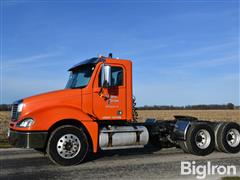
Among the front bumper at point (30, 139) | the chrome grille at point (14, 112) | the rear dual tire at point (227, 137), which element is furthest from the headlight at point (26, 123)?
the rear dual tire at point (227, 137)

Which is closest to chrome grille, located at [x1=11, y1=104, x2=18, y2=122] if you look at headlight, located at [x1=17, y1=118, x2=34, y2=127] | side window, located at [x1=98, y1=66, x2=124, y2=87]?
headlight, located at [x1=17, y1=118, x2=34, y2=127]

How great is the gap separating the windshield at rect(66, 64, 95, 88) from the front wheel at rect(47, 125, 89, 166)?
1.53 metres

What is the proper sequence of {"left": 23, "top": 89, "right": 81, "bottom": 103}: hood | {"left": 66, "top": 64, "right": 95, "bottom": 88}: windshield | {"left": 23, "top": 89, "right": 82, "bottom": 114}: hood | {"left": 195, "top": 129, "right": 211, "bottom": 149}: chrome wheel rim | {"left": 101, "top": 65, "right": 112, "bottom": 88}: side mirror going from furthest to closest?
1. {"left": 195, "top": 129, "right": 211, "bottom": 149}: chrome wheel rim
2. {"left": 66, "top": 64, "right": 95, "bottom": 88}: windshield
3. {"left": 101, "top": 65, "right": 112, "bottom": 88}: side mirror
4. {"left": 23, "top": 89, "right": 81, "bottom": 103}: hood
5. {"left": 23, "top": 89, "right": 82, "bottom": 114}: hood

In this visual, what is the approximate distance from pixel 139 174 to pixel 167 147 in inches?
176

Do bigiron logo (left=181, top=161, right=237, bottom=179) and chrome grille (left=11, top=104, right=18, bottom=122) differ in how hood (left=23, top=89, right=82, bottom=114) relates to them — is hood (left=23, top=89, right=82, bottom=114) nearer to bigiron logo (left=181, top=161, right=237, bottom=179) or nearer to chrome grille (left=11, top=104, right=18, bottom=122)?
chrome grille (left=11, top=104, right=18, bottom=122)

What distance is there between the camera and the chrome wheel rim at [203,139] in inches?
396

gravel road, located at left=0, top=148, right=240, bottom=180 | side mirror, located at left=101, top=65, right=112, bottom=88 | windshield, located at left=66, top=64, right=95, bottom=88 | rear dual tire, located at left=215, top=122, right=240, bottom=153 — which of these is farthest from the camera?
rear dual tire, located at left=215, top=122, right=240, bottom=153

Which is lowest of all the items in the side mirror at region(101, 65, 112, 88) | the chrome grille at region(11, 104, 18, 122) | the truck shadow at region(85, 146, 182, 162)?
the truck shadow at region(85, 146, 182, 162)

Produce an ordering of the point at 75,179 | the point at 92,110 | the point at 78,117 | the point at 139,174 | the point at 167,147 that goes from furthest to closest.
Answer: the point at 167,147 < the point at 92,110 < the point at 78,117 < the point at 139,174 < the point at 75,179

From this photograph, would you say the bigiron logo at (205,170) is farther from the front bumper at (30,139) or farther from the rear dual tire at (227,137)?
the front bumper at (30,139)

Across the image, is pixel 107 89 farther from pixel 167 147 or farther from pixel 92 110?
pixel 167 147

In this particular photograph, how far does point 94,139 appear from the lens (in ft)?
28.4

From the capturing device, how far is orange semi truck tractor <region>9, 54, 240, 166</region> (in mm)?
8078

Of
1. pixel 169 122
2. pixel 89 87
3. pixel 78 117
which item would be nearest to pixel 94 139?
pixel 78 117
